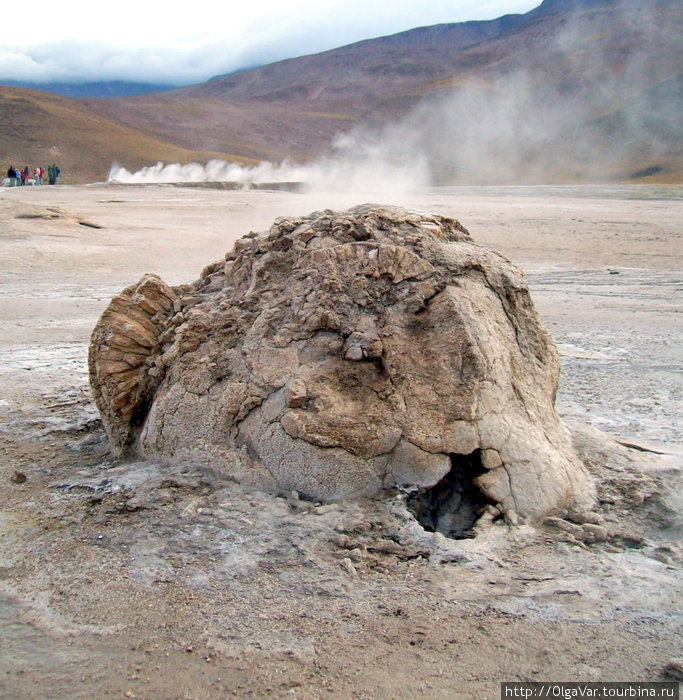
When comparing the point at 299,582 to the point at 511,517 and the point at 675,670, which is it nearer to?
the point at 511,517

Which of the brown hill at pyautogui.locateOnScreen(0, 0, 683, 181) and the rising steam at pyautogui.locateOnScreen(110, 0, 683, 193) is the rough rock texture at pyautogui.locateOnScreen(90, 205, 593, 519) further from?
the brown hill at pyautogui.locateOnScreen(0, 0, 683, 181)

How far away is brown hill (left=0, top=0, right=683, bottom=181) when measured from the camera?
149ft

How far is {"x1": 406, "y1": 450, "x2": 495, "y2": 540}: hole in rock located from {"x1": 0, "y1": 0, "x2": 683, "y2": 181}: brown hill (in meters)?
36.5

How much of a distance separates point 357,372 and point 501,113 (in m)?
59.5

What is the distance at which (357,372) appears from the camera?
3297 mm

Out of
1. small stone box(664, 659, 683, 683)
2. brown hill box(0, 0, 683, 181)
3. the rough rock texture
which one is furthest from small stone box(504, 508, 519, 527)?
brown hill box(0, 0, 683, 181)

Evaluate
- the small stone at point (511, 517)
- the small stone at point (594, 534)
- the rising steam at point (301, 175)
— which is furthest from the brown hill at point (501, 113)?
the small stone at point (594, 534)

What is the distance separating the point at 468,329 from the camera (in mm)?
3281

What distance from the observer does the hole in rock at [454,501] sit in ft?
10.2

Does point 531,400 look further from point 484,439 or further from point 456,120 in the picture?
point 456,120

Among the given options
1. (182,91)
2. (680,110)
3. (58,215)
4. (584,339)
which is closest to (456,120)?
(680,110)

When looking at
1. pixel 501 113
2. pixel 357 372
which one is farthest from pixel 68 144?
pixel 357 372

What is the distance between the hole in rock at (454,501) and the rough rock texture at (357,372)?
0.02 metres

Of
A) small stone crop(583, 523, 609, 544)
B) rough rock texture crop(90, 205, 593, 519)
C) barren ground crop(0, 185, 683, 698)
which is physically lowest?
barren ground crop(0, 185, 683, 698)
